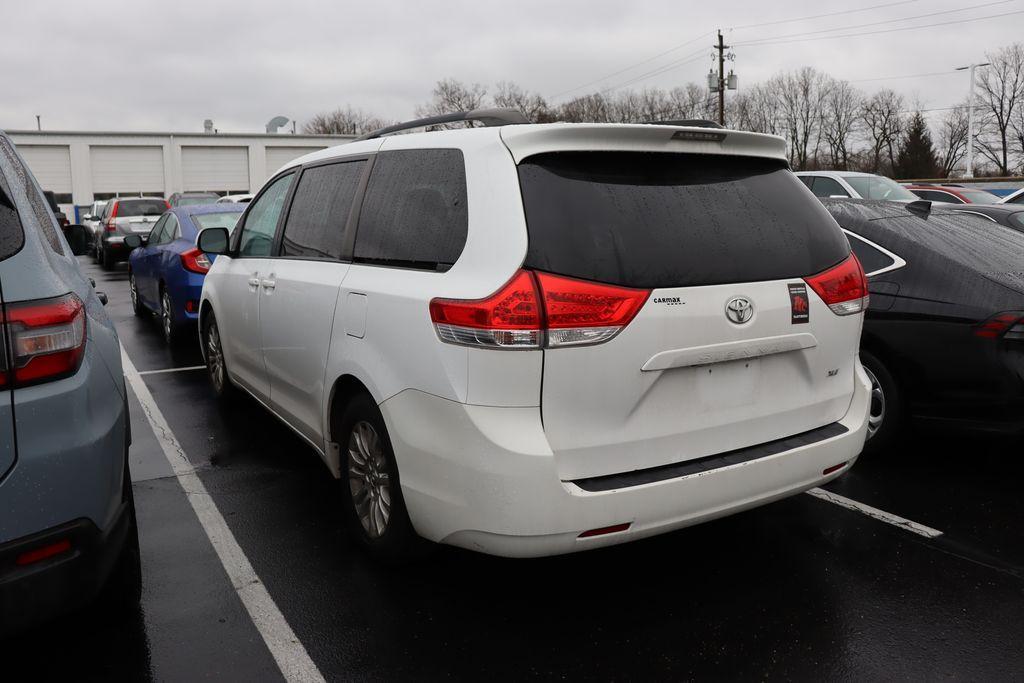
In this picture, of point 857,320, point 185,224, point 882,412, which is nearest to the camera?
point 857,320

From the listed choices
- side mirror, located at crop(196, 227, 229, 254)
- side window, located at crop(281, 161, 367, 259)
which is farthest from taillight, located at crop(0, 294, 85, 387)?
side mirror, located at crop(196, 227, 229, 254)

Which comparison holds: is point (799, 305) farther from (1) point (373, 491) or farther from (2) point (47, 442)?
(2) point (47, 442)

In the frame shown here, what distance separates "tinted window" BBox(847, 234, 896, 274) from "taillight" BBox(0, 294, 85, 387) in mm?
4233

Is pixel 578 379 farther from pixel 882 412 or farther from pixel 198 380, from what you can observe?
pixel 198 380

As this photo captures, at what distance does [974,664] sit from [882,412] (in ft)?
7.14

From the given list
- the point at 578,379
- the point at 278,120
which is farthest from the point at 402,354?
the point at 278,120

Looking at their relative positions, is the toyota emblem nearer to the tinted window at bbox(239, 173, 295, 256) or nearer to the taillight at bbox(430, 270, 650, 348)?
the taillight at bbox(430, 270, 650, 348)

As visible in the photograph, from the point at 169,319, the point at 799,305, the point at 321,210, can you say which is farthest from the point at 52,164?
the point at 799,305

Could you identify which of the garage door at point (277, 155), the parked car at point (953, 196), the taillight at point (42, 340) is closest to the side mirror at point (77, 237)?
the taillight at point (42, 340)

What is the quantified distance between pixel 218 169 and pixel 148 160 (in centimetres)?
425

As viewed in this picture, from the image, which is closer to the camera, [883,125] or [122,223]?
[122,223]

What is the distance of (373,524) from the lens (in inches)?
137

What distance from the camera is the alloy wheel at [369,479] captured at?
11.0 ft

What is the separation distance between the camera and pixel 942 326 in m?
4.48
